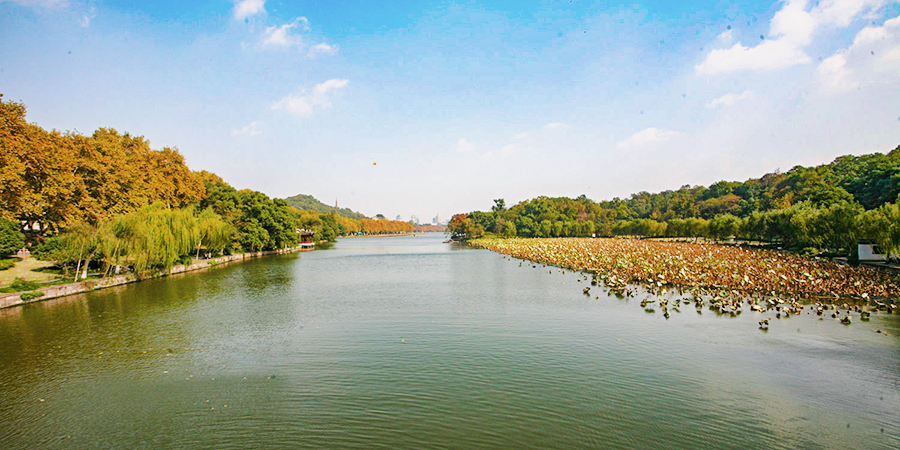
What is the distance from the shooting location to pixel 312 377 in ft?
29.8

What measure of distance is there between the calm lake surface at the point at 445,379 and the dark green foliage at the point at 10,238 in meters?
13.6

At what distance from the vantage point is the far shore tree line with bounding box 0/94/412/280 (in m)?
20.6

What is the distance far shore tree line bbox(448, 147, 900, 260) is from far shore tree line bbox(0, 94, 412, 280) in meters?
38.5

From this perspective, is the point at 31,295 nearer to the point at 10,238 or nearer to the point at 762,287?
the point at 10,238

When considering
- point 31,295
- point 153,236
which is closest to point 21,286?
point 31,295

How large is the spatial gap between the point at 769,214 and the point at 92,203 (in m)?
53.4

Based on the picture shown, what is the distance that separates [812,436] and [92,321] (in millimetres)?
19476

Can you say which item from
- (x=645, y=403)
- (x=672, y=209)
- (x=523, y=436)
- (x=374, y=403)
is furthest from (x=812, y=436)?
(x=672, y=209)

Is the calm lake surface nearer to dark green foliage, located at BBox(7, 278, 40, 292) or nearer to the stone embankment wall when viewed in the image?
the stone embankment wall

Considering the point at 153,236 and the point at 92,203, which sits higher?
the point at 92,203

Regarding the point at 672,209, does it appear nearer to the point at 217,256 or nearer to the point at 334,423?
the point at 217,256

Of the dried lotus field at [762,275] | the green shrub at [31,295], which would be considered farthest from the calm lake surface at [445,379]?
the dried lotus field at [762,275]

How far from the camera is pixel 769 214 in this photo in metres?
40.5

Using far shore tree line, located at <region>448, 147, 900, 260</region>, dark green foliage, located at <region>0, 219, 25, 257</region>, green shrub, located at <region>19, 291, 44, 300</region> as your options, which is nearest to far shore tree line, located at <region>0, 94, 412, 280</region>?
dark green foliage, located at <region>0, 219, 25, 257</region>
